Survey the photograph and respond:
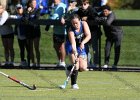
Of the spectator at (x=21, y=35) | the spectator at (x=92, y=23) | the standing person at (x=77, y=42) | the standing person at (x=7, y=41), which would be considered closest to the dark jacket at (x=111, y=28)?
the spectator at (x=92, y=23)

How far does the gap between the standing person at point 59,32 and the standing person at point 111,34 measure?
1.18 meters

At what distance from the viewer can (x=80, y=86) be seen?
15008 mm

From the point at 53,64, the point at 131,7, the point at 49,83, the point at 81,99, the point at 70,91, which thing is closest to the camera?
the point at 81,99

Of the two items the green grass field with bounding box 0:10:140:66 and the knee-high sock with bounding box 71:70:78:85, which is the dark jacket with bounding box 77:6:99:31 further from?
the knee-high sock with bounding box 71:70:78:85

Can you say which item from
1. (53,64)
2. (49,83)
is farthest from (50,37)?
(49,83)

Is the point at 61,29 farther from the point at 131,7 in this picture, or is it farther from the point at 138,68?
the point at 131,7

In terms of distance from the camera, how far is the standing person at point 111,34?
728 inches

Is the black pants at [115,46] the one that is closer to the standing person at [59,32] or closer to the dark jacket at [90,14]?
the dark jacket at [90,14]

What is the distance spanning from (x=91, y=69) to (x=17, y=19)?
2536 millimetres

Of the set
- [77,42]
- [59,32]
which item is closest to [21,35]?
[59,32]

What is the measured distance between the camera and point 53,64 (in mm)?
19891

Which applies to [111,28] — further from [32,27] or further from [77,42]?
[77,42]

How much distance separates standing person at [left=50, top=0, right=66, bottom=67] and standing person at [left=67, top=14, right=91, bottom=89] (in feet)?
12.7

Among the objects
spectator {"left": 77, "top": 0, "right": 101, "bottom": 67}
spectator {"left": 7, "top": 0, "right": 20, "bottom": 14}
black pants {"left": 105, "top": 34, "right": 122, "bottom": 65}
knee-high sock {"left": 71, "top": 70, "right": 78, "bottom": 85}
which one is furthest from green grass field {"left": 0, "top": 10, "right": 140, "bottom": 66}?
knee-high sock {"left": 71, "top": 70, "right": 78, "bottom": 85}
